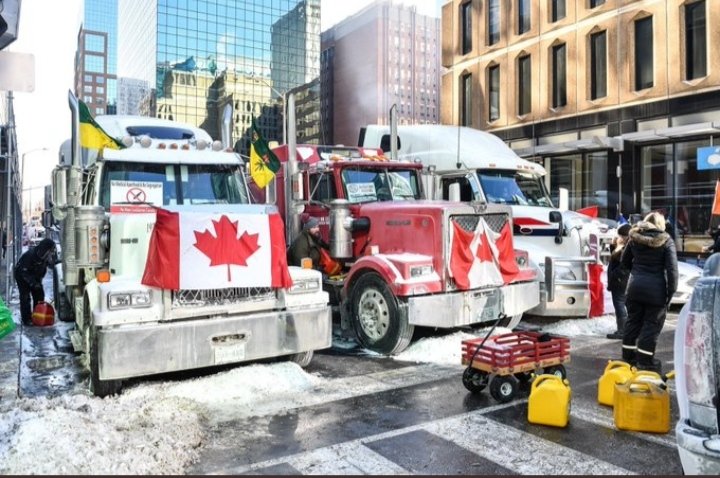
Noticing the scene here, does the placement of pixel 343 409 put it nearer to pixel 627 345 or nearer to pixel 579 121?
pixel 627 345

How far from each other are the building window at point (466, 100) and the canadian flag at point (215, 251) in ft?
85.3

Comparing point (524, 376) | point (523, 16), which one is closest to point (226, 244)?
point (524, 376)

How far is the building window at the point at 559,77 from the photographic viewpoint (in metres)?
25.9

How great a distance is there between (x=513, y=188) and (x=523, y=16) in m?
19.1

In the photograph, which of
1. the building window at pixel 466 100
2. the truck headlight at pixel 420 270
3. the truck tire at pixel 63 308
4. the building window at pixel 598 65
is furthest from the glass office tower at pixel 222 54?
the truck headlight at pixel 420 270

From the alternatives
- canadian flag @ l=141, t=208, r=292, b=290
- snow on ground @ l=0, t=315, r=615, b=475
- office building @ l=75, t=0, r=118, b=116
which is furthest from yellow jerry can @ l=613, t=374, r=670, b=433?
office building @ l=75, t=0, r=118, b=116

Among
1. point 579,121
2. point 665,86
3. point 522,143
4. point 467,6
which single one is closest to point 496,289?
point 665,86

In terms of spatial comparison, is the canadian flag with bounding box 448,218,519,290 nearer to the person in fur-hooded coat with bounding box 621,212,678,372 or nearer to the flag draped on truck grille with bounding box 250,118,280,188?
the person in fur-hooded coat with bounding box 621,212,678,372

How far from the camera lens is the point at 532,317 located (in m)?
11.1

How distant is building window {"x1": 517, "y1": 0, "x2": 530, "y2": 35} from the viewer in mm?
27531

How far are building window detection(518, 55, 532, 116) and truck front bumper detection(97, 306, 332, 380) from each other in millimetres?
23244

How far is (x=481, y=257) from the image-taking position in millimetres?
8164

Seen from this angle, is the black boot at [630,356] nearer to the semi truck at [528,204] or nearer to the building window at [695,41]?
the semi truck at [528,204]

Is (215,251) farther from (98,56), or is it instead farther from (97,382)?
(98,56)
